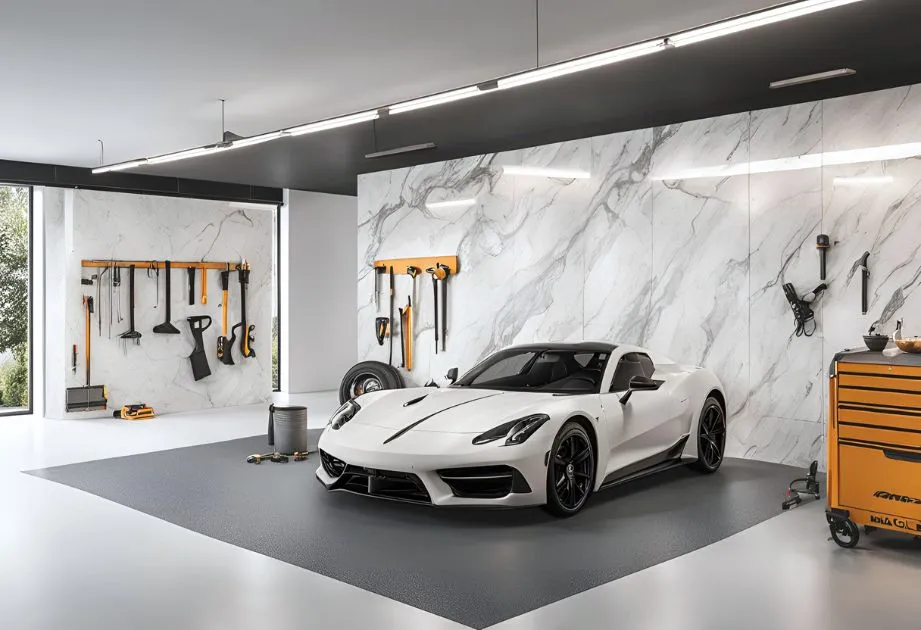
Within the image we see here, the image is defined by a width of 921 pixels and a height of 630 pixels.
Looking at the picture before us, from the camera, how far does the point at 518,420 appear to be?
482 cm

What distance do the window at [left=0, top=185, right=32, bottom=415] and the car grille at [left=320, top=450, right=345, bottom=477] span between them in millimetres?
6786

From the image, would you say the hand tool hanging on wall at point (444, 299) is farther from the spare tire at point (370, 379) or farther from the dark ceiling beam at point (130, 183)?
the dark ceiling beam at point (130, 183)

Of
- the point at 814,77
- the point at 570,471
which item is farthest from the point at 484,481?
the point at 814,77

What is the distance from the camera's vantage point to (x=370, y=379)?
30.8 feet

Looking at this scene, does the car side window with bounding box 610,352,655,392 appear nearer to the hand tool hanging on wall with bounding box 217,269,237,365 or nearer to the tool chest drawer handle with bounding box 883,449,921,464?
the tool chest drawer handle with bounding box 883,449,921,464

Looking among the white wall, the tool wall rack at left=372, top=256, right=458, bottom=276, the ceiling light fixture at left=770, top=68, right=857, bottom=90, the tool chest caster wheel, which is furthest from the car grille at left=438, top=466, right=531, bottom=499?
the white wall

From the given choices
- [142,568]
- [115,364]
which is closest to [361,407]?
[142,568]

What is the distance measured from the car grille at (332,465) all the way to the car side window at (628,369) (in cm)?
192

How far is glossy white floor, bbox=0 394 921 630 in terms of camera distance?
334 centimetres

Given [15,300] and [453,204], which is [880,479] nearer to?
[453,204]

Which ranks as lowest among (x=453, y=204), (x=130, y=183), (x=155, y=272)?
(x=155, y=272)

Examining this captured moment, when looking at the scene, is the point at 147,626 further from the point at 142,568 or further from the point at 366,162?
the point at 366,162

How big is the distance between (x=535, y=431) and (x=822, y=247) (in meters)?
3.33

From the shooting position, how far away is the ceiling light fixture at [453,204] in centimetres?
895
